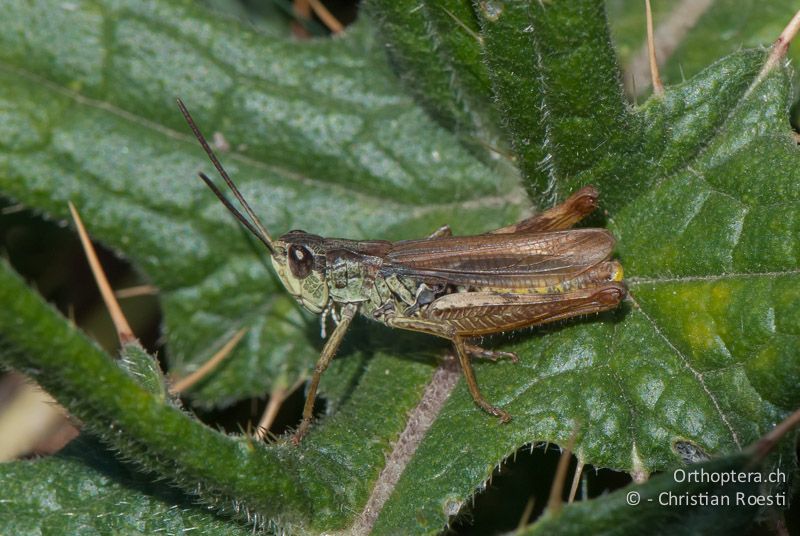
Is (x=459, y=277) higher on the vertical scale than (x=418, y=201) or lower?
lower

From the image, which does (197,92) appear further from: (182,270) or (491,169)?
(491,169)

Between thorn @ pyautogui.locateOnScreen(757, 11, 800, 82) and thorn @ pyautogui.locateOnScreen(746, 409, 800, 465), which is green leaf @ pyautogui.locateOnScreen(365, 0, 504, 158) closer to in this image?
thorn @ pyautogui.locateOnScreen(757, 11, 800, 82)

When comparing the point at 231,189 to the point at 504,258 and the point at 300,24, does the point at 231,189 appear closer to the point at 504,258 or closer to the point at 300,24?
the point at 504,258

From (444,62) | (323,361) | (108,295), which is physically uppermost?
(444,62)

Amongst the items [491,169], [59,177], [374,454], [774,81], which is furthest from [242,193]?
[774,81]

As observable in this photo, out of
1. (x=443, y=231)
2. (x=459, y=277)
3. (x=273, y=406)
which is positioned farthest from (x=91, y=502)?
(x=443, y=231)

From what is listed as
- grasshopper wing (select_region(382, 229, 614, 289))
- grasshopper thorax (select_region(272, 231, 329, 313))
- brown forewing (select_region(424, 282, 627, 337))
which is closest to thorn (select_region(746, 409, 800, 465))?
brown forewing (select_region(424, 282, 627, 337))
